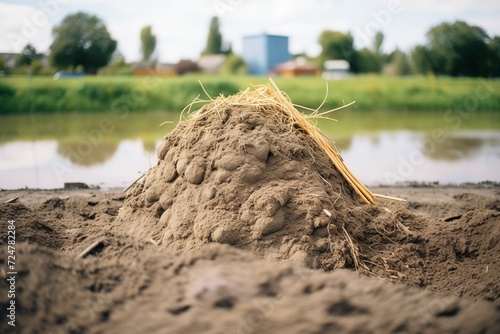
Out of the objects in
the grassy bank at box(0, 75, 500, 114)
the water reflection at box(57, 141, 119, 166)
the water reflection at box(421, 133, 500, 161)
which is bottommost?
the water reflection at box(421, 133, 500, 161)

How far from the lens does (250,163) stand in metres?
4.24

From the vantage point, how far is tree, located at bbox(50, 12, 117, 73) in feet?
65.6

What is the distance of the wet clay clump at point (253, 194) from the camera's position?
12.8ft

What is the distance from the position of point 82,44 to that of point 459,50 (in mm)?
13879

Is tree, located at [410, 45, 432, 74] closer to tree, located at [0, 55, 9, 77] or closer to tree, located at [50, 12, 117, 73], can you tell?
tree, located at [50, 12, 117, 73]

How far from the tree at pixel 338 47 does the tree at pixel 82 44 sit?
1202cm

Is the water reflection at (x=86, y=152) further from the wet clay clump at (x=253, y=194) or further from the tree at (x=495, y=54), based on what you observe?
the tree at (x=495, y=54)

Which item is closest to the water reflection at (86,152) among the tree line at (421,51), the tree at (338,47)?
the tree line at (421,51)

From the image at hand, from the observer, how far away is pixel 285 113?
4.97 metres

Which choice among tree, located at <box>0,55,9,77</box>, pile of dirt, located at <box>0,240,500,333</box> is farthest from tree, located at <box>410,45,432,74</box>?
pile of dirt, located at <box>0,240,500,333</box>

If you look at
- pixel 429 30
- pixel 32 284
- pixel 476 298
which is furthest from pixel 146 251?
pixel 429 30

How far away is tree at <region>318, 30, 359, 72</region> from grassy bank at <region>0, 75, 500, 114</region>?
2.49 meters

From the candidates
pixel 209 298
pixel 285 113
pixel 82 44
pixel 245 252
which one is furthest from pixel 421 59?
pixel 209 298

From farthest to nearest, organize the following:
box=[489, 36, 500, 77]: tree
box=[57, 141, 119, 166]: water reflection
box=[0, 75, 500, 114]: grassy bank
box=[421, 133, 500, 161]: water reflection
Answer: box=[0, 75, 500, 114]: grassy bank
box=[489, 36, 500, 77]: tree
box=[421, 133, 500, 161]: water reflection
box=[57, 141, 119, 166]: water reflection
